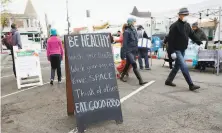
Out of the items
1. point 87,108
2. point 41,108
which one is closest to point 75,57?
point 87,108

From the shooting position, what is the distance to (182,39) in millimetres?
6070

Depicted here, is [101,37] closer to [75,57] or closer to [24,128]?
[75,57]

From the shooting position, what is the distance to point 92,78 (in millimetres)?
4004

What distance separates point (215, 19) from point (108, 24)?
1285cm

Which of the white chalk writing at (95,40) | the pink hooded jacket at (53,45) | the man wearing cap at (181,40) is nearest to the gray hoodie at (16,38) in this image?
the pink hooded jacket at (53,45)

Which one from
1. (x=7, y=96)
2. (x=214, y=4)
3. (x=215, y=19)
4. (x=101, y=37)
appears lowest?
(x=7, y=96)

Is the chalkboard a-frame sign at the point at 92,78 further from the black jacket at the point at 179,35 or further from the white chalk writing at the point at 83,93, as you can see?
the black jacket at the point at 179,35

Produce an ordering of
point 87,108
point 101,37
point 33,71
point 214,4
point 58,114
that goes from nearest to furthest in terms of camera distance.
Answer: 1. point 87,108
2. point 101,37
3. point 58,114
4. point 33,71
5. point 214,4

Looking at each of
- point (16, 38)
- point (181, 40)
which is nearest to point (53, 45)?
point (16, 38)

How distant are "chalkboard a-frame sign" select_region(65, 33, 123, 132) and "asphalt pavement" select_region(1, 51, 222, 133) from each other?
0.23 metres

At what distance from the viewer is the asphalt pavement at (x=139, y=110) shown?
154 inches

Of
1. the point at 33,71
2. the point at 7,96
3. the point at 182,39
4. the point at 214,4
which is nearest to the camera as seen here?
the point at 182,39

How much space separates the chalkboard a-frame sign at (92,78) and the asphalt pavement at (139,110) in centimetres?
23

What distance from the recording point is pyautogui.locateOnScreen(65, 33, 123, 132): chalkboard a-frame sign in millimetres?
3846
